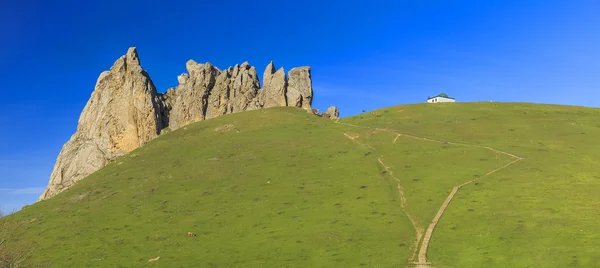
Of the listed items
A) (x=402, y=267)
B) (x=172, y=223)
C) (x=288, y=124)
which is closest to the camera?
(x=402, y=267)

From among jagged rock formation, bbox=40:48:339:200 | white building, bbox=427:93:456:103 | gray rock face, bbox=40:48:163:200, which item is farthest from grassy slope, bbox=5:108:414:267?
white building, bbox=427:93:456:103

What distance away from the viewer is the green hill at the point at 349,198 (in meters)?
52.1

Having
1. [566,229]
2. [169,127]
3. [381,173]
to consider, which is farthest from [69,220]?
[566,229]

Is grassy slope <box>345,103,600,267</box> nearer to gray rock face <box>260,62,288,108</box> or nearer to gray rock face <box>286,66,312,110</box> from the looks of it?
gray rock face <box>286,66,312,110</box>

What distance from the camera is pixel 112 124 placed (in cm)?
13438

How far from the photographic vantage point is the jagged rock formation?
5197 inches

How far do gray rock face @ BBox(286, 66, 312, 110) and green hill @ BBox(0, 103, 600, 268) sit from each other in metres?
19.1

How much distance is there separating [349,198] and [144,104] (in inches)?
3449

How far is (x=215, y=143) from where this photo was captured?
109m

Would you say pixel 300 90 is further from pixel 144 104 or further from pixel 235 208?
pixel 235 208

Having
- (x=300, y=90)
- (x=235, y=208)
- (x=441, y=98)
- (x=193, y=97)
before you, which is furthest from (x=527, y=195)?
(x=441, y=98)

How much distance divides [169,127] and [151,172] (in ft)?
155

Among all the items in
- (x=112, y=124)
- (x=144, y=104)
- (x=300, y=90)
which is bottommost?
(x=112, y=124)

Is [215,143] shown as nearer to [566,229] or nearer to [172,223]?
[172,223]
